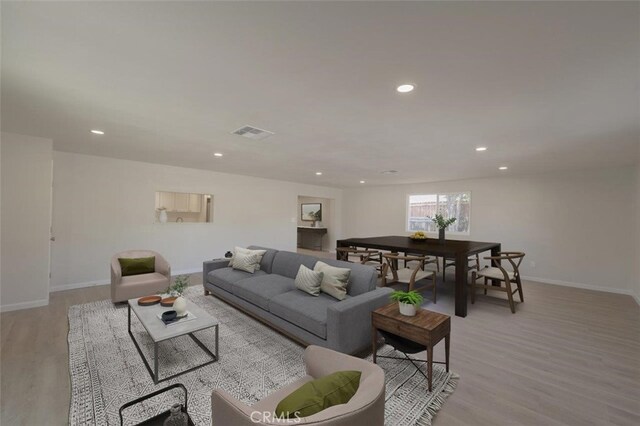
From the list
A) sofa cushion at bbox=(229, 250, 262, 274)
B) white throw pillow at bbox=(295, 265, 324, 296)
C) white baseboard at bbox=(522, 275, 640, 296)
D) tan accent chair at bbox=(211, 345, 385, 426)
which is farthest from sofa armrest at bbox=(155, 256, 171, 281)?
white baseboard at bbox=(522, 275, 640, 296)

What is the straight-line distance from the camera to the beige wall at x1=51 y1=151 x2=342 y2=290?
178 inches

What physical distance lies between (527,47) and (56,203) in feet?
20.9

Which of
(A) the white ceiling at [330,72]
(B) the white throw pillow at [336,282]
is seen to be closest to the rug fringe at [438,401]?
(B) the white throw pillow at [336,282]

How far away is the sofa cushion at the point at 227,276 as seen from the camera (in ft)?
12.1

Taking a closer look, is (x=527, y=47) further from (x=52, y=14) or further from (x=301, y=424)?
(x=52, y=14)

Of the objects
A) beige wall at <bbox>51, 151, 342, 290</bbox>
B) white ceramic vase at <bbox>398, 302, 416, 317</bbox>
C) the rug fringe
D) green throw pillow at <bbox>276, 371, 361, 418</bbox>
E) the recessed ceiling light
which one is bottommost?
the rug fringe

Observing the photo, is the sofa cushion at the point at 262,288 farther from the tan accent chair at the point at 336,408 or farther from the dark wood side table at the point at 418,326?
the tan accent chair at the point at 336,408

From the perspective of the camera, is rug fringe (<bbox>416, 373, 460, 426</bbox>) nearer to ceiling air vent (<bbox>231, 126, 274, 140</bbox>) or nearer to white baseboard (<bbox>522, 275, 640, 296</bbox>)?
ceiling air vent (<bbox>231, 126, 274, 140</bbox>)

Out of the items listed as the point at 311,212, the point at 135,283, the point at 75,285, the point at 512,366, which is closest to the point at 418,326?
the point at 512,366

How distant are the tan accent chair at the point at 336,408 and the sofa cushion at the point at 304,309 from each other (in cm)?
100

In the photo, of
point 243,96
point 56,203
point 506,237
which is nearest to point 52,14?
point 243,96

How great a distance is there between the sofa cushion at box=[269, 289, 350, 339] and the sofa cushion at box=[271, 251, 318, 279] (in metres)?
0.56

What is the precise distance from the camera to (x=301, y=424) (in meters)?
0.86

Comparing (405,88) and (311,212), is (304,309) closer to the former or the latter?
(405,88)
